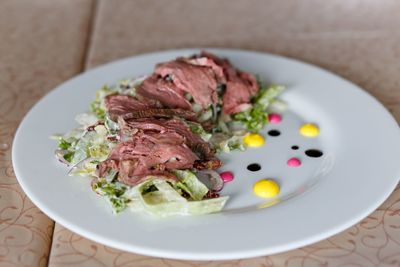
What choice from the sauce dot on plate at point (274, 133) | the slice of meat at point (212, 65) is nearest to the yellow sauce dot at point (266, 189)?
the sauce dot on plate at point (274, 133)

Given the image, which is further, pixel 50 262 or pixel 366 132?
→ pixel 366 132

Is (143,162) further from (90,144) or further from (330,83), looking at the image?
(330,83)

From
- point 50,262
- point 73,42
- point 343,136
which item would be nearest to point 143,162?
point 50,262

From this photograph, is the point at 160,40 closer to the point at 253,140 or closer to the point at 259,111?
the point at 259,111

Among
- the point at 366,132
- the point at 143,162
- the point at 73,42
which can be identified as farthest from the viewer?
the point at 73,42

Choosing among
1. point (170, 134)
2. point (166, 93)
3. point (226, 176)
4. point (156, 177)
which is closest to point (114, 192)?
point (156, 177)

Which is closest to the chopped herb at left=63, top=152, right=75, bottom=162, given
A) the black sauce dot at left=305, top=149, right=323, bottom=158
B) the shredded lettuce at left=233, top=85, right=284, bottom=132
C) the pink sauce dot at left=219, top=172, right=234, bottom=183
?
the pink sauce dot at left=219, top=172, right=234, bottom=183
